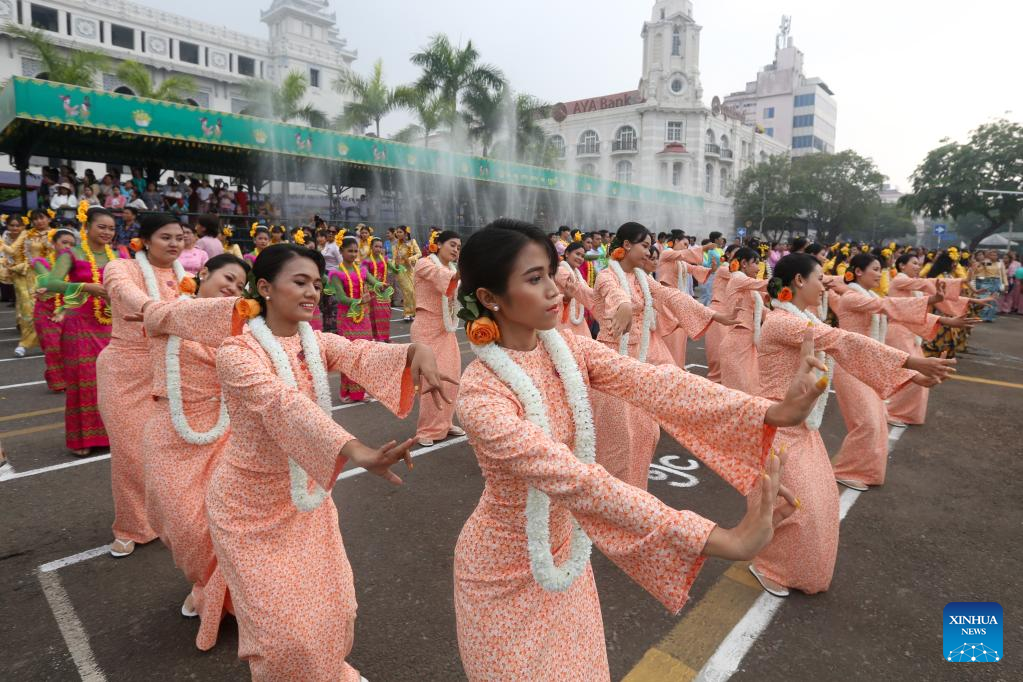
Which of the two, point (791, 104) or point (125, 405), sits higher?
point (791, 104)

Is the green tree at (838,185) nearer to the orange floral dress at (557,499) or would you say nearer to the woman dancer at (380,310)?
the woman dancer at (380,310)

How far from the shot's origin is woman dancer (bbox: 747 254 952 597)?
2830mm

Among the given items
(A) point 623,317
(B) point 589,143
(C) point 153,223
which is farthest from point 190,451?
(B) point 589,143

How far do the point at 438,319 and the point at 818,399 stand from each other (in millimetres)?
3734

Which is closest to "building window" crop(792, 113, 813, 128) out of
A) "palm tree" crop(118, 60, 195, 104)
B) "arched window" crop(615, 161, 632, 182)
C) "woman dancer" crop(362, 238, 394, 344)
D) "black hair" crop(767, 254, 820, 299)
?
"arched window" crop(615, 161, 632, 182)

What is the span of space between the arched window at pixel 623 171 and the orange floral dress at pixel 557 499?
175 feet

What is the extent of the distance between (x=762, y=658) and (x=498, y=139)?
28268 mm

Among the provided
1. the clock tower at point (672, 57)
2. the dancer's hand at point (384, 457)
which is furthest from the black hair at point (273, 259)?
the clock tower at point (672, 57)

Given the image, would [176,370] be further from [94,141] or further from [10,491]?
[94,141]

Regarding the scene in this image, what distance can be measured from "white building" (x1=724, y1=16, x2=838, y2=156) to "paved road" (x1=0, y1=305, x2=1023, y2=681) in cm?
8787

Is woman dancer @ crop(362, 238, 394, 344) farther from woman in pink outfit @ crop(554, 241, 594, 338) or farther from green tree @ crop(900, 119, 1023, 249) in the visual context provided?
green tree @ crop(900, 119, 1023, 249)

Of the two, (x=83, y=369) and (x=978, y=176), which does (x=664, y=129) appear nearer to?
(x=978, y=176)

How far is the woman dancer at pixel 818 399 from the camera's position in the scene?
9.28 ft

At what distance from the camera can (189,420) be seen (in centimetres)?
318
